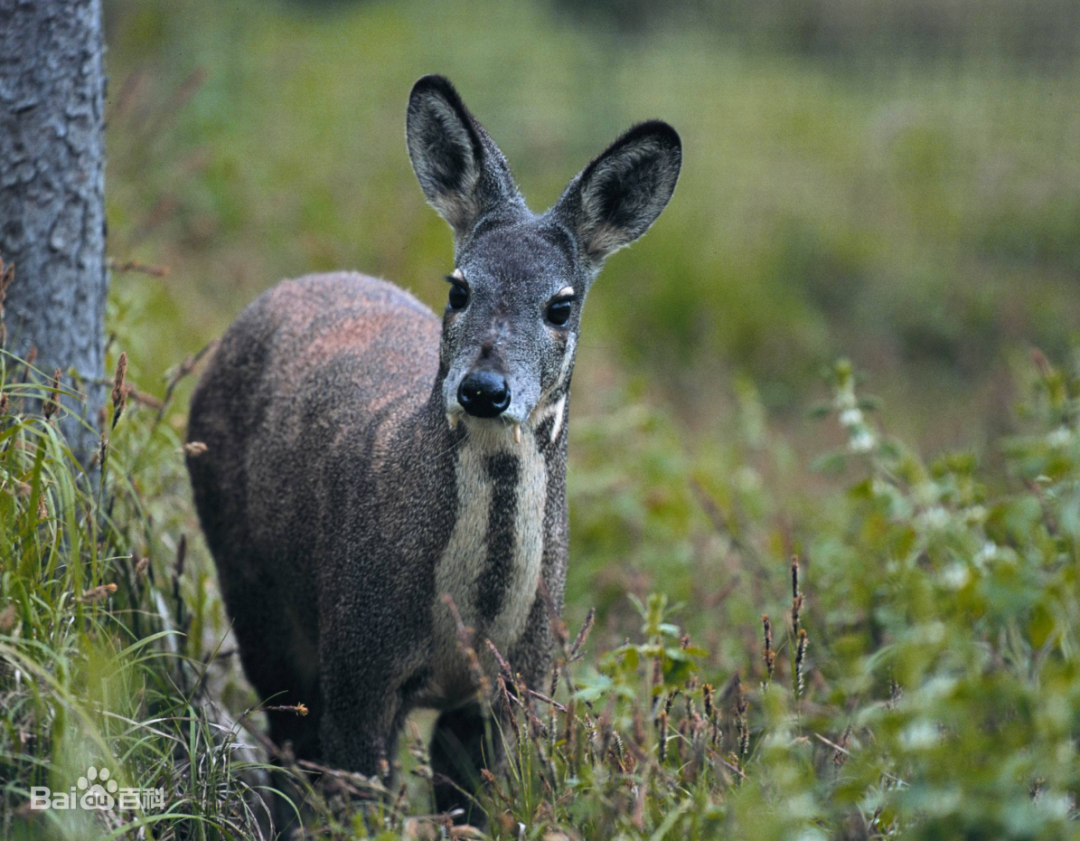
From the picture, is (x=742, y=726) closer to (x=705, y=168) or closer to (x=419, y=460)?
(x=419, y=460)

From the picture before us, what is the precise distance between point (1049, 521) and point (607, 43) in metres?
11.7

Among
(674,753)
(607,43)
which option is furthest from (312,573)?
(607,43)

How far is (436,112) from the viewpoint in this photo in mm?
4273

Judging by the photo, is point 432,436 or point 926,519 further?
point 926,519

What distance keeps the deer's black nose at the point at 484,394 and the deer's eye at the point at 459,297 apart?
1.45 ft

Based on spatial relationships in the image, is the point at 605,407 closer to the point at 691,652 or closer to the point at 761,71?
the point at 691,652

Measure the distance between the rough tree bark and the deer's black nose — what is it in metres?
1.63

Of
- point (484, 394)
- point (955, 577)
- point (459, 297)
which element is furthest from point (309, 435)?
point (955, 577)

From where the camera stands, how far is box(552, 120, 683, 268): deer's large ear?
13.6 ft

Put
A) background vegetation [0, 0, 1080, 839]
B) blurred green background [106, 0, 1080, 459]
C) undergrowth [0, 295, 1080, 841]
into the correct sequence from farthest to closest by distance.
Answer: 1. blurred green background [106, 0, 1080, 459]
2. background vegetation [0, 0, 1080, 839]
3. undergrowth [0, 295, 1080, 841]

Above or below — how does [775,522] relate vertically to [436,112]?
below

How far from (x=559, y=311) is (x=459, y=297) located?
34cm

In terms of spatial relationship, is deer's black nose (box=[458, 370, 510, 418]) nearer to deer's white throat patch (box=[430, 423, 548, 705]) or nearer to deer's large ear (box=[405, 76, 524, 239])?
deer's white throat patch (box=[430, 423, 548, 705])

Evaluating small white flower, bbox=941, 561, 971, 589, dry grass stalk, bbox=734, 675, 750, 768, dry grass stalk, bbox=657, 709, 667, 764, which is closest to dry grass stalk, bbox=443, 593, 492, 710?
dry grass stalk, bbox=657, 709, 667, 764
